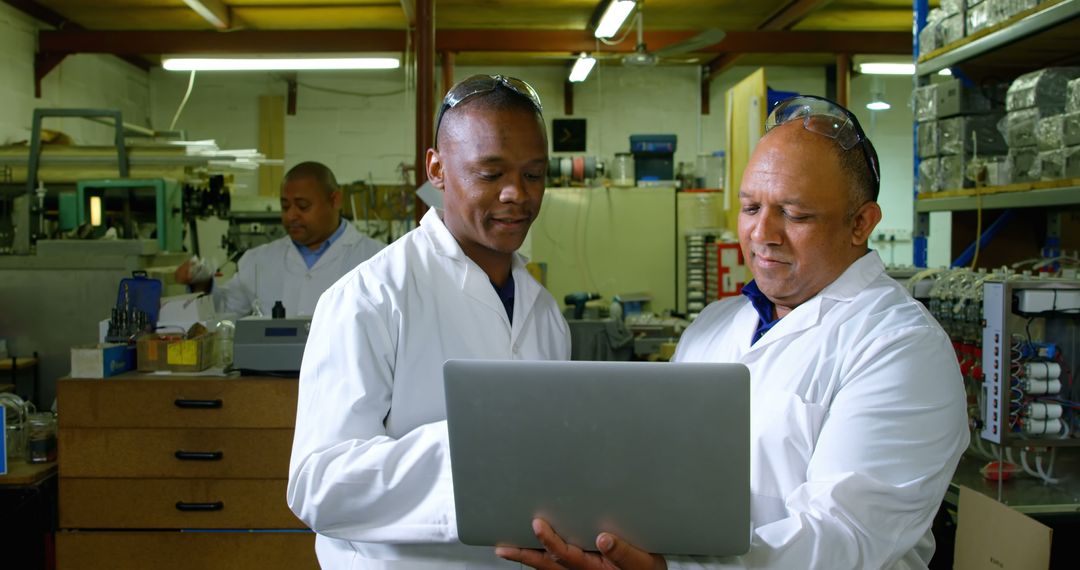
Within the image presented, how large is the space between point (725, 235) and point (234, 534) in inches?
146

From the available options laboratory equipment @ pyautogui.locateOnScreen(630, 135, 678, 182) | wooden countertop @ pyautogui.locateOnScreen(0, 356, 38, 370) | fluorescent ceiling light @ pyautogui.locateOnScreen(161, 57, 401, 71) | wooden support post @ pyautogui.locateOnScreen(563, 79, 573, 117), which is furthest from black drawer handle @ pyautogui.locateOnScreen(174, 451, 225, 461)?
wooden support post @ pyautogui.locateOnScreen(563, 79, 573, 117)

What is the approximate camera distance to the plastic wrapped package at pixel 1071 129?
2.14 m

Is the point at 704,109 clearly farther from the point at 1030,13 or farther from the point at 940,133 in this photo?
the point at 1030,13

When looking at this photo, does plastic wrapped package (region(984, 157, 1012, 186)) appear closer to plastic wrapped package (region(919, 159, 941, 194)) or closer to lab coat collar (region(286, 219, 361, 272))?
plastic wrapped package (region(919, 159, 941, 194))

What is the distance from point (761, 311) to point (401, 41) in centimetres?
573

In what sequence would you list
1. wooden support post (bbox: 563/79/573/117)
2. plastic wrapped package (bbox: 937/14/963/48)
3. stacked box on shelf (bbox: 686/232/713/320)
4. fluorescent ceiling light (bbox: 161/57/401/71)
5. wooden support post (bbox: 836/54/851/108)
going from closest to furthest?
plastic wrapped package (bbox: 937/14/963/48) → stacked box on shelf (bbox: 686/232/713/320) → fluorescent ceiling light (bbox: 161/57/401/71) → wooden support post (bbox: 836/54/851/108) → wooden support post (bbox: 563/79/573/117)

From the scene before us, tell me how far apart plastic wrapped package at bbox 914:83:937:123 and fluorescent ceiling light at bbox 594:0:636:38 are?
6.73ft

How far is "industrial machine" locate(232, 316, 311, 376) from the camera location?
2.34 metres

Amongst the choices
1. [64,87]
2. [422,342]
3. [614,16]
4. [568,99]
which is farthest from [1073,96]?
[64,87]

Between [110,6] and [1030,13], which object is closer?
[1030,13]

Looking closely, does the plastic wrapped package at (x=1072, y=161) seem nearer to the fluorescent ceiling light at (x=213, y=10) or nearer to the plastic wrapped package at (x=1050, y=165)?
the plastic wrapped package at (x=1050, y=165)

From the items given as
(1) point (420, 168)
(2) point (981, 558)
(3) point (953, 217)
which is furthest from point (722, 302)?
(1) point (420, 168)

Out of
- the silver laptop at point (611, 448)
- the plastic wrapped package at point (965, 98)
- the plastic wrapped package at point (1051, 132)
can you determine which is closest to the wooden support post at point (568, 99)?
the plastic wrapped package at point (965, 98)

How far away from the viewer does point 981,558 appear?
1.81 meters
